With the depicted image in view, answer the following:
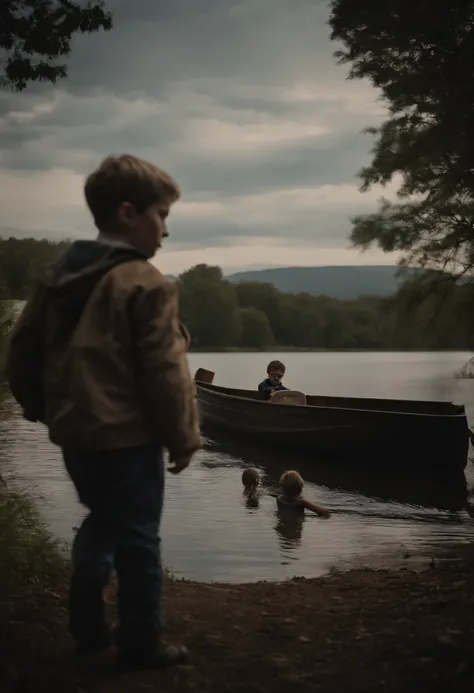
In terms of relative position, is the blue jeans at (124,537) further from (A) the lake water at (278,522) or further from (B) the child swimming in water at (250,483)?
(B) the child swimming in water at (250,483)

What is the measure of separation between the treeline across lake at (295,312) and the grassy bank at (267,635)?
4.97 feet

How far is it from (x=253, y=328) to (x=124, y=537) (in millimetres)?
91674

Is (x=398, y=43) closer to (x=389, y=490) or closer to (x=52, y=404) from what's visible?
(x=389, y=490)

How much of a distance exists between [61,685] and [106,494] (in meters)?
0.75

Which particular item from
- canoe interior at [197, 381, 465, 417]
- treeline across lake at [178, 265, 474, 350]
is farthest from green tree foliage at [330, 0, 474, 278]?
canoe interior at [197, 381, 465, 417]

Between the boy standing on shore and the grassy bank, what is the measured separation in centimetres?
18

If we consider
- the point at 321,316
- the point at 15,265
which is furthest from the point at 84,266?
the point at 321,316

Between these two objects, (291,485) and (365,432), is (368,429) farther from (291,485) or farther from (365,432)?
(291,485)

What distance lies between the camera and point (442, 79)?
320 inches

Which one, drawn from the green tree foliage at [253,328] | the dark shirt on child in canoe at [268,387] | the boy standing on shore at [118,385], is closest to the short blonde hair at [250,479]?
the dark shirt on child in canoe at [268,387]

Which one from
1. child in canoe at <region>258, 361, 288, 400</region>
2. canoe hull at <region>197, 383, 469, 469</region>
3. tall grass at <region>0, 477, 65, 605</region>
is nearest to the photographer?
tall grass at <region>0, 477, 65, 605</region>

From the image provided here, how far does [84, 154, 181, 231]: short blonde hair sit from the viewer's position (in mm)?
3289

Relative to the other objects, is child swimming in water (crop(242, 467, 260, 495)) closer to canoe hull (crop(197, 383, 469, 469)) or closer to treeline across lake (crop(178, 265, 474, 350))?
canoe hull (crop(197, 383, 469, 469))

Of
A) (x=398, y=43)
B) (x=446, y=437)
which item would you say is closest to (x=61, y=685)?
(x=398, y=43)
